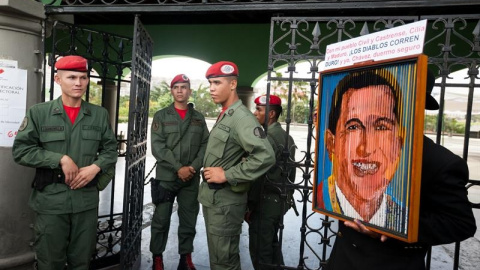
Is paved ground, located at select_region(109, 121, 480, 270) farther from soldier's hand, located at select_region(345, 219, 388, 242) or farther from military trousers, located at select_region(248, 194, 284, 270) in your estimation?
soldier's hand, located at select_region(345, 219, 388, 242)

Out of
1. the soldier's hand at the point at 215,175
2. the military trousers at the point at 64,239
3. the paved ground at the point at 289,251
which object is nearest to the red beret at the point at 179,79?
the soldier's hand at the point at 215,175

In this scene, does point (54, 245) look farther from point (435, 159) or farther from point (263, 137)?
point (435, 159)

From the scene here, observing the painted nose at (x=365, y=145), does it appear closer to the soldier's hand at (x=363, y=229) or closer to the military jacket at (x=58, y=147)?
the soldier's hand at (x=363, y=229)

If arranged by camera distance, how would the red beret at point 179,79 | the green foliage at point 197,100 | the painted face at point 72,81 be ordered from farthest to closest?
the green foliage at point 197,100
the red beret at point 179,79
the painted face at point 72,81

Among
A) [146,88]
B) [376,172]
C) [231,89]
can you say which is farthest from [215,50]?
[376,172]

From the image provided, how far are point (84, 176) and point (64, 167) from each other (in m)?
0.16

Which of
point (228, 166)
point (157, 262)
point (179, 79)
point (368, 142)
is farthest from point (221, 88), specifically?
point (157, 262)

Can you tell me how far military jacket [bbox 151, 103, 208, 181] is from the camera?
362 cm

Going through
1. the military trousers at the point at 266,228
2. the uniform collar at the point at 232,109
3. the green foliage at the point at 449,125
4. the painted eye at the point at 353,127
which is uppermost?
the green foliage at the point at 449,125

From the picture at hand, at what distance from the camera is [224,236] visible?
2.54 meters

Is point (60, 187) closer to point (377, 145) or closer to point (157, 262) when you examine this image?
point (157, 262)

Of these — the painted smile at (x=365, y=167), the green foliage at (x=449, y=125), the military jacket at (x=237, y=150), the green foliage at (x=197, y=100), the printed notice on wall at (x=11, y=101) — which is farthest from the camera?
the green foliage at (x=197, y=100)

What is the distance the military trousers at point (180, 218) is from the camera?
352cm

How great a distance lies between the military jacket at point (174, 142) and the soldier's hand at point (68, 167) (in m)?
1.11
